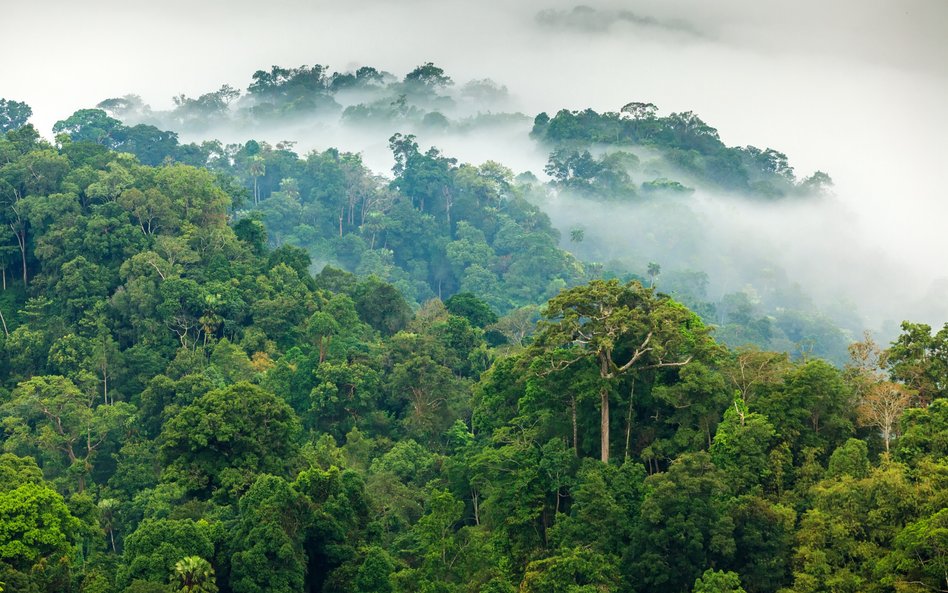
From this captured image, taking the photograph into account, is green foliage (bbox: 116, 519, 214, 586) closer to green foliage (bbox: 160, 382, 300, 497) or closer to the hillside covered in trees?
the hillside covered in trees

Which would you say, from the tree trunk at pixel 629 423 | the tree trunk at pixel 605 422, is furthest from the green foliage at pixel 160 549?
the tree trunk at pixel 629 423

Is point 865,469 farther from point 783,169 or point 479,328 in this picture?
point 783,169

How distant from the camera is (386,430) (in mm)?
41750

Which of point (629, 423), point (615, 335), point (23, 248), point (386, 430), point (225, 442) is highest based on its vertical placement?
point (23, 248)

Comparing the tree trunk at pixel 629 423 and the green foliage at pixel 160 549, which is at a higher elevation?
the tree trunk at pixel 629 423

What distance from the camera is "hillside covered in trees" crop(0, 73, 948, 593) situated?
27531 mm

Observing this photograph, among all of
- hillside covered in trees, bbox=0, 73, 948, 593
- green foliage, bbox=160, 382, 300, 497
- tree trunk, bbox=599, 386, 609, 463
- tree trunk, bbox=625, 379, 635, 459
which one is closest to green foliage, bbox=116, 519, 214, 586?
hillside covered in trees, bbox=0, 73, 948, 593

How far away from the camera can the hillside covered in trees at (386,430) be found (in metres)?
27.5

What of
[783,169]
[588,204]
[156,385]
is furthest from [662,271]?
[156,385]

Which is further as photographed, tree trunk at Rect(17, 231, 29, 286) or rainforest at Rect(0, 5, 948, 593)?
tree trunk at Rect(17, 231, 29, 286)

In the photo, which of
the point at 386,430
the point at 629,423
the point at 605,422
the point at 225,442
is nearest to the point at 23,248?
the point at 386,430

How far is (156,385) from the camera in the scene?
3947cm

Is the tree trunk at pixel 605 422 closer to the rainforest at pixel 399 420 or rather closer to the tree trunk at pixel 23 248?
the rainforest at pixel 399 420

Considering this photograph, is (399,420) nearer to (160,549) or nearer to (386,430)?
(386,430)
